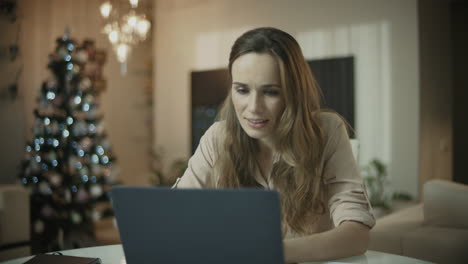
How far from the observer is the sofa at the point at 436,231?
1442 millimetres

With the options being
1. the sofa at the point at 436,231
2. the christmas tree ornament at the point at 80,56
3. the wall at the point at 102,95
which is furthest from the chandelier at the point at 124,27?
the sofa at the point at 436,231

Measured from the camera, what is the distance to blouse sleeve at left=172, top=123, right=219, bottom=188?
48.4 inches

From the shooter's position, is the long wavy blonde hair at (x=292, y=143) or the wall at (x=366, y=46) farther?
the wall at (x=366, y=46)

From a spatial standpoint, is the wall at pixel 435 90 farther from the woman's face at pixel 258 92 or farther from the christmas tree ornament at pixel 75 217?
the woman's face at pixel 258 92

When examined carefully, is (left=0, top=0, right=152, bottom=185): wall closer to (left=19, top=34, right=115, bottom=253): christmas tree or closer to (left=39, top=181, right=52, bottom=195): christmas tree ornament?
(left=19, top=34, right=115, bottom=253): christmas tree

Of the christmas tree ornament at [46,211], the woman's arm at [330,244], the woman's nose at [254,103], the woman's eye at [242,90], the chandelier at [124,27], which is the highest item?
the chandelier at [124,27]

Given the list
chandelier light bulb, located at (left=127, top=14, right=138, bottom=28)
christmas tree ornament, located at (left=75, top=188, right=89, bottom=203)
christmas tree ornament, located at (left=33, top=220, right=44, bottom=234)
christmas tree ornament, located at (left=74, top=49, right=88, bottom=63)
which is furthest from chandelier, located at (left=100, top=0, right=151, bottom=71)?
christmas tree ornament, located at (left=33, top=220, right=44, bottom=234)

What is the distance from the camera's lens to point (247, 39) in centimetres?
112

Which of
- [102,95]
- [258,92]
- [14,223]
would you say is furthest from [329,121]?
[102,95]

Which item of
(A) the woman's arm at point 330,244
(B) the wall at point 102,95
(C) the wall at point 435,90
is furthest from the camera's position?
(B) the wall at point 102,95

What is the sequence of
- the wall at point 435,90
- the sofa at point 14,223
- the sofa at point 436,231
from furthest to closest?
the wall at point 435,90, the sofa at point 14,223, the sofa at point 436,231

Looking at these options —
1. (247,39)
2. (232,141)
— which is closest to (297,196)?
(232,141)

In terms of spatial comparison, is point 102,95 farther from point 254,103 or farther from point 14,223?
point 254,103

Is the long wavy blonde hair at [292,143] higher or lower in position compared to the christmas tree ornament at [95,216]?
higher
